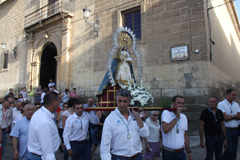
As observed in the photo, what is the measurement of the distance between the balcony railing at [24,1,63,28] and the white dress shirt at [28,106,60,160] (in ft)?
39.5

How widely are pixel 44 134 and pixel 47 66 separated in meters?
14.5

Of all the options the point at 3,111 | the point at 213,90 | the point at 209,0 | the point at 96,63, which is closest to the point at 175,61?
the point at 213,90

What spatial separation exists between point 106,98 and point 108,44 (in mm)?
6362

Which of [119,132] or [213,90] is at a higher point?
[213,90]

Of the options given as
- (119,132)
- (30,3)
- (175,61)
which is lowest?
(119,132)

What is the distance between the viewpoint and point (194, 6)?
839 cm

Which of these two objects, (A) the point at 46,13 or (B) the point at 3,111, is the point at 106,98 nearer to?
(B) the point at 3,111

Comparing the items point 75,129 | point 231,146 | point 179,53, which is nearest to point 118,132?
point 75,129

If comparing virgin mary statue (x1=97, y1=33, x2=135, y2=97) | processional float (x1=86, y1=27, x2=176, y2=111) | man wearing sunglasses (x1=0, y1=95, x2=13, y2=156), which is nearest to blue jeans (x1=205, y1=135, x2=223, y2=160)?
processional float (x1=86, y1=27, x2=176, y2=111)

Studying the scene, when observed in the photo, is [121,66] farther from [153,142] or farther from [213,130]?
[213,130]

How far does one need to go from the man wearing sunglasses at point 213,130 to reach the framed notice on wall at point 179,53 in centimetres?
440

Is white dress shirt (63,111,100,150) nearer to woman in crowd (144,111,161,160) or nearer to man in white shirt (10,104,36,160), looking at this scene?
man in white shirt (10,104,36,160)

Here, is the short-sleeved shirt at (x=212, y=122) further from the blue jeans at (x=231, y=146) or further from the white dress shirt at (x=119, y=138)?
the white dress shirt at (x=119, y=138)

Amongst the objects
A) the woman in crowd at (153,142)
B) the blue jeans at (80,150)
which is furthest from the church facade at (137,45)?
the blue jeans at (80,150)
